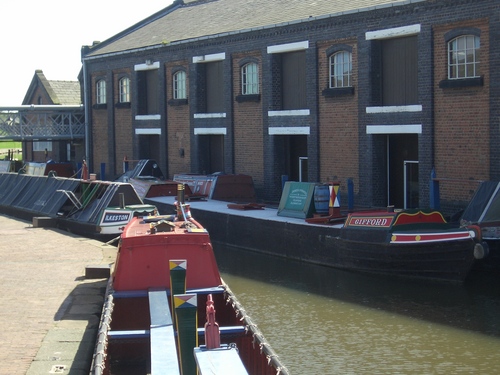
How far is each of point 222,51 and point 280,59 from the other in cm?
337

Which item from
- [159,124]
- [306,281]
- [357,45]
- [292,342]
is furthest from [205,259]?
[159,124]

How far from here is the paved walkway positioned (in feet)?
35.7

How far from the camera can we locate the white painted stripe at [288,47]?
27.7 metres

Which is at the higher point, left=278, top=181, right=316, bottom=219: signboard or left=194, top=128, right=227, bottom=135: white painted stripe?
left=194, top=128, right=227, bottom=135: white painted stripe

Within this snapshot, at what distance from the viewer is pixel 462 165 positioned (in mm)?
22656

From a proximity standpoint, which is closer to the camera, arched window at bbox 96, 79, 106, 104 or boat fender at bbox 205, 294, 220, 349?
boat fender at bbox 205, 294, 220, 349

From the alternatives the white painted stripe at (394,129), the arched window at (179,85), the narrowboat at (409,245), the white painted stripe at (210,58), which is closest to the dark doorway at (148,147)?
the arched window at (179,85)

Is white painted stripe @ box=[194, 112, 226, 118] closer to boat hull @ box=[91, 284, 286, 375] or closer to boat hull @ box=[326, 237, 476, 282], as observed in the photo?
boat hull @ box=[326, 237, 476, 282]

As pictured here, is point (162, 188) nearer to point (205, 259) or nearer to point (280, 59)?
point (280, 59)

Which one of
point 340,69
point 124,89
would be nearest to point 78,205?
point 340,69

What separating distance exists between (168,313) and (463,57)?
1446cm

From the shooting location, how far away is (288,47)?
93.1ft

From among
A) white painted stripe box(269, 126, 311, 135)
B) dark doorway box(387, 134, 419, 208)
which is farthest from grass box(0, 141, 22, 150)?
dark doorway box(387, 134, 419, 208)

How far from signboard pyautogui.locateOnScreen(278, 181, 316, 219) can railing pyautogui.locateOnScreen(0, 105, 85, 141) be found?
21.4 meters
